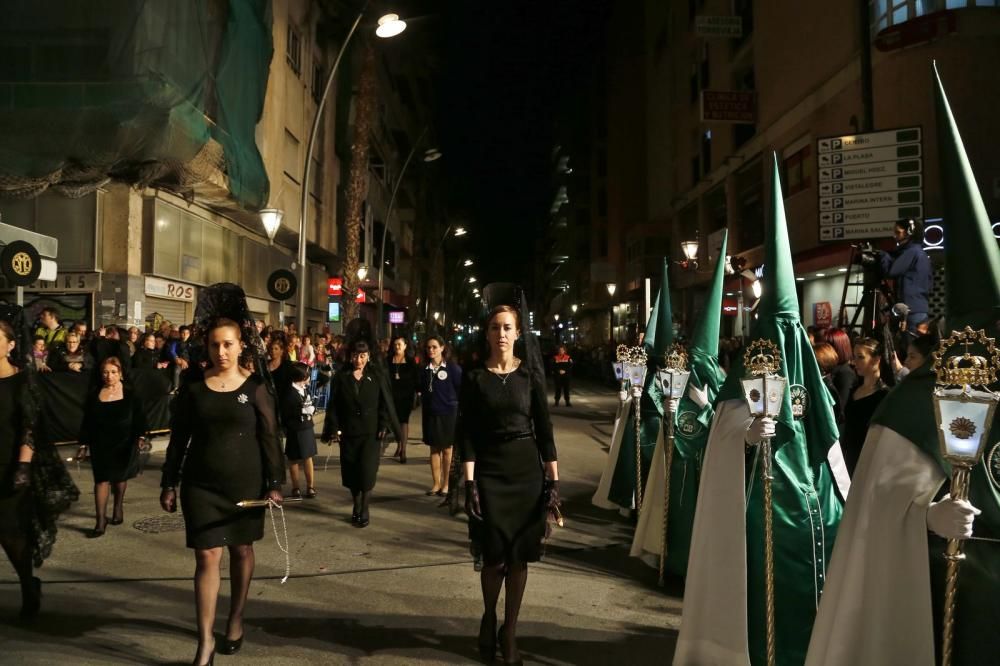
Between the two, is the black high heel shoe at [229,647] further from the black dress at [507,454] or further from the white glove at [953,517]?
the white glove at [953,517]

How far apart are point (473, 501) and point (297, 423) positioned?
502cm

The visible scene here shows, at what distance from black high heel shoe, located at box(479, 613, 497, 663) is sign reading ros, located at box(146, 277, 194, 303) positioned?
50.5 ft

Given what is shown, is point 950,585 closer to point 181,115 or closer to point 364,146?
point 181,115

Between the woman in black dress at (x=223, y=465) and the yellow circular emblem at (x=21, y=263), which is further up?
the yellow circular emblem at (x=21, y=263)

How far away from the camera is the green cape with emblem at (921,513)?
2363 mm

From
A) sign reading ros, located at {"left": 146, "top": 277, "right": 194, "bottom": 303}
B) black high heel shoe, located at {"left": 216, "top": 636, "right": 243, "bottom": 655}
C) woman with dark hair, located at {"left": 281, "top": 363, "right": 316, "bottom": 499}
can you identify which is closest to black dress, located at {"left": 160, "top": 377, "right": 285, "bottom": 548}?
black high heel shoe, located at {"left": 216, "top": 636, "right": 243, "bottom": 655}

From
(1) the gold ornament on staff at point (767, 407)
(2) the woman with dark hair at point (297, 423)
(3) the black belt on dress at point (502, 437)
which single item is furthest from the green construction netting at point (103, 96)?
(1) the gold ornament on staff at point (767, 407)

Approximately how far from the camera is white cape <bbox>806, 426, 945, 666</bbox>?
2447 millimetres

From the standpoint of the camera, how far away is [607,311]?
195 feet

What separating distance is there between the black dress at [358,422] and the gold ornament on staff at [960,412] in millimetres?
6194

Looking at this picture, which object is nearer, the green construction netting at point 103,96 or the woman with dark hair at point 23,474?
the woman with dark hair at point 23,474

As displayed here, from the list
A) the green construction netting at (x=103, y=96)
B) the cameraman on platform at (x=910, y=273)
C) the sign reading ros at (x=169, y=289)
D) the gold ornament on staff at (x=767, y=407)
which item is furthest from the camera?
the sign reading ros at (x=169, y=289)

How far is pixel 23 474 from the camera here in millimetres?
4812

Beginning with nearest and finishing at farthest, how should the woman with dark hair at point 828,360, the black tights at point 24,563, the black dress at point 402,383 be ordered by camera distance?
1. the black tights at point 24,563
2. the woman with dark hair at point 828,360
3. the black dress at point 402,383
